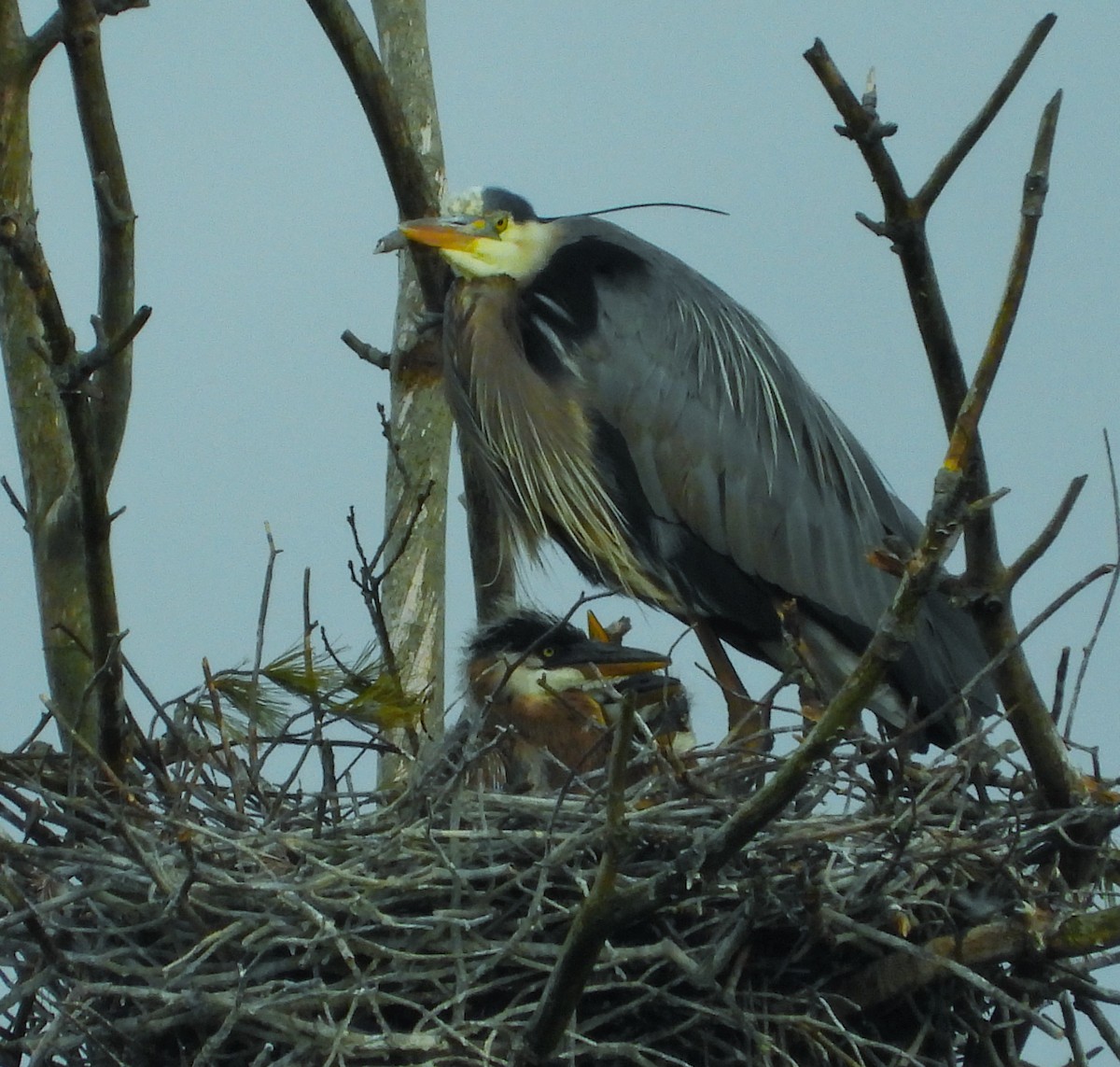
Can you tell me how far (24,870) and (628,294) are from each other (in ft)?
5.94

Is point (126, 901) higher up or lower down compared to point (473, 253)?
lower down

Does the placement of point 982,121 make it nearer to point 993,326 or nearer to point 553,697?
point 993,326

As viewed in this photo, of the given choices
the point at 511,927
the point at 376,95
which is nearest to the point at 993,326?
the point at 511,927

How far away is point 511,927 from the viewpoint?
255 centimetres

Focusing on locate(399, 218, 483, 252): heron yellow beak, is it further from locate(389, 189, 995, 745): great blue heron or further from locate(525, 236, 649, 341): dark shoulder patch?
locate(525, 236, 649, 341): dark shoulder patch

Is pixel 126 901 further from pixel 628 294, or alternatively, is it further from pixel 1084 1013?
pixel 628 294

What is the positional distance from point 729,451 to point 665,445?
0.14m

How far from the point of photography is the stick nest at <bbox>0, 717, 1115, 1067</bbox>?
7.82 ft

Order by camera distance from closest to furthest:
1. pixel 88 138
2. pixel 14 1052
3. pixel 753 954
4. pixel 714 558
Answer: pixel 14 1052 < pixel 753 954 < pixel 88 138 < pixel 714 558

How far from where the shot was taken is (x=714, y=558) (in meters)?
3.73

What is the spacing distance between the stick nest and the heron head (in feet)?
4.80

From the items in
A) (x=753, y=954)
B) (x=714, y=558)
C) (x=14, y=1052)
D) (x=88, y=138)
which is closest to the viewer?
(x=14, y=1052)

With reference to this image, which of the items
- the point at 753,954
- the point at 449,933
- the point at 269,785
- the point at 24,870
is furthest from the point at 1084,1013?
the point at 24,870

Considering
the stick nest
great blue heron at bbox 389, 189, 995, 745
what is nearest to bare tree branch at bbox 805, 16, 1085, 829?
the stick nest
